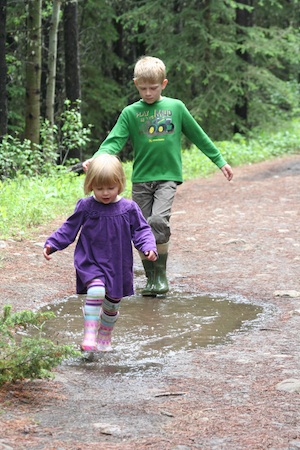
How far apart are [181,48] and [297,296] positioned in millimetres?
15335

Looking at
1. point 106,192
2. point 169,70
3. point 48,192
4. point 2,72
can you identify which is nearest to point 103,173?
point 106,192

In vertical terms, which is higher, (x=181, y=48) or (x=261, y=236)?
(x=181, y=48)

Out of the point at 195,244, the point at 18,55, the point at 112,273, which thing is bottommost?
the point at 195,244

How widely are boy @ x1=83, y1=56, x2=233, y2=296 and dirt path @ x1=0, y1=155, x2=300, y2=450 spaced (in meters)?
0.60

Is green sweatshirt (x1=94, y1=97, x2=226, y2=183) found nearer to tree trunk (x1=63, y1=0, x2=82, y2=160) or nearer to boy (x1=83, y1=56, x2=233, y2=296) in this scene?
boy (x1=83, y1=56, x2=233, y2=296)

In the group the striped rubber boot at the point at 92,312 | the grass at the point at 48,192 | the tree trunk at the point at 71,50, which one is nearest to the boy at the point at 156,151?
the striped rubber boot at the point at 92,312

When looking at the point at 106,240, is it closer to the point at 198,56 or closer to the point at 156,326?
the point at 156,326

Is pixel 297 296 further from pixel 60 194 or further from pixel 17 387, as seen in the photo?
pixel 60 194

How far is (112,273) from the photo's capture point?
465 centimetres

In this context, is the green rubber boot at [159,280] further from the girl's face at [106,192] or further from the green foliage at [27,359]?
the green foliage at [27,359]

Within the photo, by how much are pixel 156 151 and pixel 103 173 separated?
6.57ft

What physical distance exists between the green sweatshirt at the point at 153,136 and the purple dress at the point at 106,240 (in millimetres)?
1689

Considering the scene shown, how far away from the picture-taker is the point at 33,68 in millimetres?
14828

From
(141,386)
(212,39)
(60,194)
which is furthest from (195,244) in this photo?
(212,39)
